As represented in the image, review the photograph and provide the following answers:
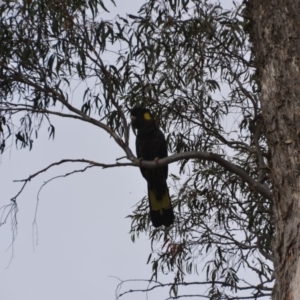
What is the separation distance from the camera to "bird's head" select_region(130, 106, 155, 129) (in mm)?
5055

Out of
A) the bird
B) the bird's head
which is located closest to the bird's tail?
the bird

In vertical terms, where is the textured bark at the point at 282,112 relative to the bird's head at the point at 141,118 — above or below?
below

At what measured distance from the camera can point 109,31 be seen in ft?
16.0

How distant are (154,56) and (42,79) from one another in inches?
29.0

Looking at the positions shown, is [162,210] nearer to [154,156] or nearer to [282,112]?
[154,156]

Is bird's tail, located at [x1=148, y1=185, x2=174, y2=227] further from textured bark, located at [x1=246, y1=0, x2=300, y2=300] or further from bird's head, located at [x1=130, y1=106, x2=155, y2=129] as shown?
textured bark, located at [x1=246, y1=0, x2=300, y2=300]

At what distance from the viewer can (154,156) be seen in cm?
520

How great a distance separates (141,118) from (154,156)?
0.90 ft

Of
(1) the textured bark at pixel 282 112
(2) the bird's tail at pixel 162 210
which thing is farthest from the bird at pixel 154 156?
(1) the textured bark at pixel 282 112

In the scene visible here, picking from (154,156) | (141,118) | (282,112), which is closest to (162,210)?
(154,156)

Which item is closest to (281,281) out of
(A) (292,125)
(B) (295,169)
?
(B) (295,169)

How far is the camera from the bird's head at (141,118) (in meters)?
5.05

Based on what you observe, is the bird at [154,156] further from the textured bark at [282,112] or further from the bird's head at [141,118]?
the textured bark at [282,112]

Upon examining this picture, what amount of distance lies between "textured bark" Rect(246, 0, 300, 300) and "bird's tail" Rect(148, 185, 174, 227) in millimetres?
1861
